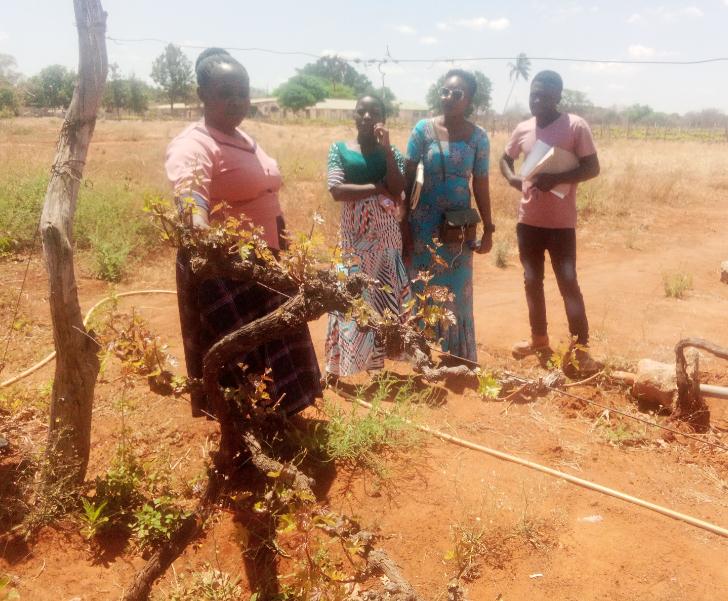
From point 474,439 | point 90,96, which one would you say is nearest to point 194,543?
point 474,439

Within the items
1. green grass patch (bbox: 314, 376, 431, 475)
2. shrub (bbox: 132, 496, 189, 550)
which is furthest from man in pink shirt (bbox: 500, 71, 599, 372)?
shrub (bbox: 132, 496, 189, 550)

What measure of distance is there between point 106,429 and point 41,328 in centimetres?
183

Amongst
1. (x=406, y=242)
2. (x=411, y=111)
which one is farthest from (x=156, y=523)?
(x=411, y=111)

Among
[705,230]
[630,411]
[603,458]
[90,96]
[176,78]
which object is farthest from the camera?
[176,78]

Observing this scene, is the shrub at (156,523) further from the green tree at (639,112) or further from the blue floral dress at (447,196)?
the green tree at (639,112)

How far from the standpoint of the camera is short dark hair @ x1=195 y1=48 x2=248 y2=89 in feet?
6.77

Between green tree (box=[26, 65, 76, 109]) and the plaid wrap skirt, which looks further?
green tree (box=[26, 65, 76, 109])

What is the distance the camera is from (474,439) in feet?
9.25

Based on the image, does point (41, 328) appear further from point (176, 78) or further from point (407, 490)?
point (176, 78)

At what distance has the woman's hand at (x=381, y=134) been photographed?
2.80 metres

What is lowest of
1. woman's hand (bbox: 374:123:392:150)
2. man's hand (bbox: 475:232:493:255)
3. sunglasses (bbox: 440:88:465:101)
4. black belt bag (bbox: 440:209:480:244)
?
man's hand (bbox: 475:232:493:255)

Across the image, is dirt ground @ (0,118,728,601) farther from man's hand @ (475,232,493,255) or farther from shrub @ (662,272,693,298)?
shrub @ (662,272,693,298)

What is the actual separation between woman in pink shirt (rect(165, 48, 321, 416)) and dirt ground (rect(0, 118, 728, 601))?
638mm

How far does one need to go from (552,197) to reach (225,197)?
210 centimetres
